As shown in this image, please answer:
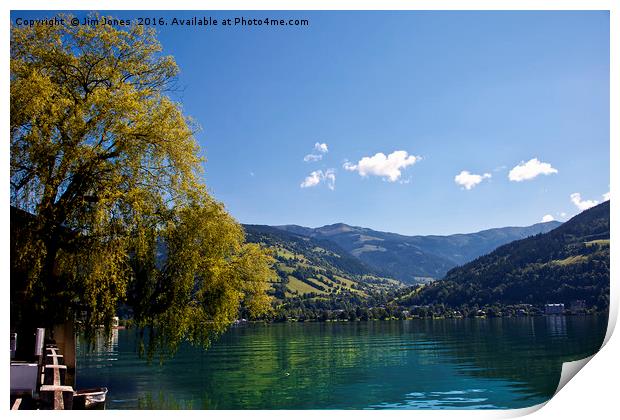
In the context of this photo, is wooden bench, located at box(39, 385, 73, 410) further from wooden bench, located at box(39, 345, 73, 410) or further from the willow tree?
the willow tree

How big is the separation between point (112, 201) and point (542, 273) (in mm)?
115322

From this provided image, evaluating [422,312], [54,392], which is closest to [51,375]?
[54,392]

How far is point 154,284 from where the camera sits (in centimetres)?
1266

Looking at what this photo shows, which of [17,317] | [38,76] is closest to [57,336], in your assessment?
[17,317]

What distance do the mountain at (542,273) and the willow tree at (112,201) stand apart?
8382cm

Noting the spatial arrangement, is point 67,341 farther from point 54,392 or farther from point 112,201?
point 54,392

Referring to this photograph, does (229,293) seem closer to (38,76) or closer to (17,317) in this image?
(17,317)

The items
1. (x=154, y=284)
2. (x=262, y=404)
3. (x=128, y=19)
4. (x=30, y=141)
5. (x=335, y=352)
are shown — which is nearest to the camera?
(x=30, y=141)

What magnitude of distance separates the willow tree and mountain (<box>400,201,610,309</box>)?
3300 inches

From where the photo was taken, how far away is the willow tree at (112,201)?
423 inches

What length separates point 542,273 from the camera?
115312 millimetres

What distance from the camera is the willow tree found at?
10.7 meters

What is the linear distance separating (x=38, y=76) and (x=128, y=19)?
2.08 m

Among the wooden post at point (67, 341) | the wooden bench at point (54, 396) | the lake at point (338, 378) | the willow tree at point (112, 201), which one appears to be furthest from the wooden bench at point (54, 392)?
the wooden post at point (67, 341)
